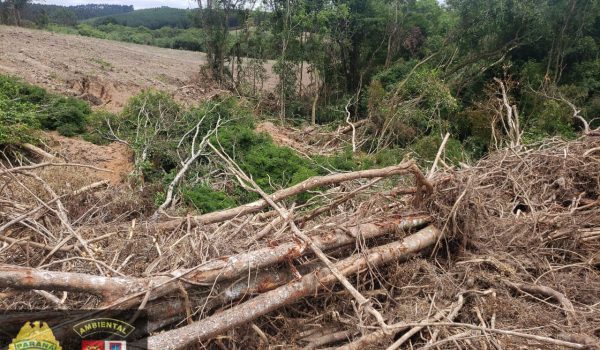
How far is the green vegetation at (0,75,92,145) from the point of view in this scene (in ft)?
22.6

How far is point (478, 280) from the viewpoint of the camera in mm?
3314

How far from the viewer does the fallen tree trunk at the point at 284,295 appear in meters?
2.41

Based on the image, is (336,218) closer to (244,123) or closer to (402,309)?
Answer: (402,309)

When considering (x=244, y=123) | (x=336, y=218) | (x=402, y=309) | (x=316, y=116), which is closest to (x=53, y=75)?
(x=244, y=123)

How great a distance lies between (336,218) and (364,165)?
4493 millimetres

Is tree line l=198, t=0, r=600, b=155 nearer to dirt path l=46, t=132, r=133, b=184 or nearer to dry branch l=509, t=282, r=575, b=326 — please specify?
dirt path l=46, t=132, r=133, b=184

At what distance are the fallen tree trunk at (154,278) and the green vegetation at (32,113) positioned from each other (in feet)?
Answer: 17.4

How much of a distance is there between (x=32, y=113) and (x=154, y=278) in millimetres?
6008

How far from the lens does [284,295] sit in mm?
2805

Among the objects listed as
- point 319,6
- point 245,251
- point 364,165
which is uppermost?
point 319,6

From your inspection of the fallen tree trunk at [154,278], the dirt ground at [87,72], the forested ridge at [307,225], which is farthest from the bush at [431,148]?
the dirt ground at [87,72]

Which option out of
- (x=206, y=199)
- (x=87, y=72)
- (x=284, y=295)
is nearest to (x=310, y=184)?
(x=284, y=295)

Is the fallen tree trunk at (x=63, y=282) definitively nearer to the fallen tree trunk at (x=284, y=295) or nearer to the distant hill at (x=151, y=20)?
the fallen tree trunk at (x=284, y=295)

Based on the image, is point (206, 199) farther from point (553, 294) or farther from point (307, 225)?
point (553, 294)
